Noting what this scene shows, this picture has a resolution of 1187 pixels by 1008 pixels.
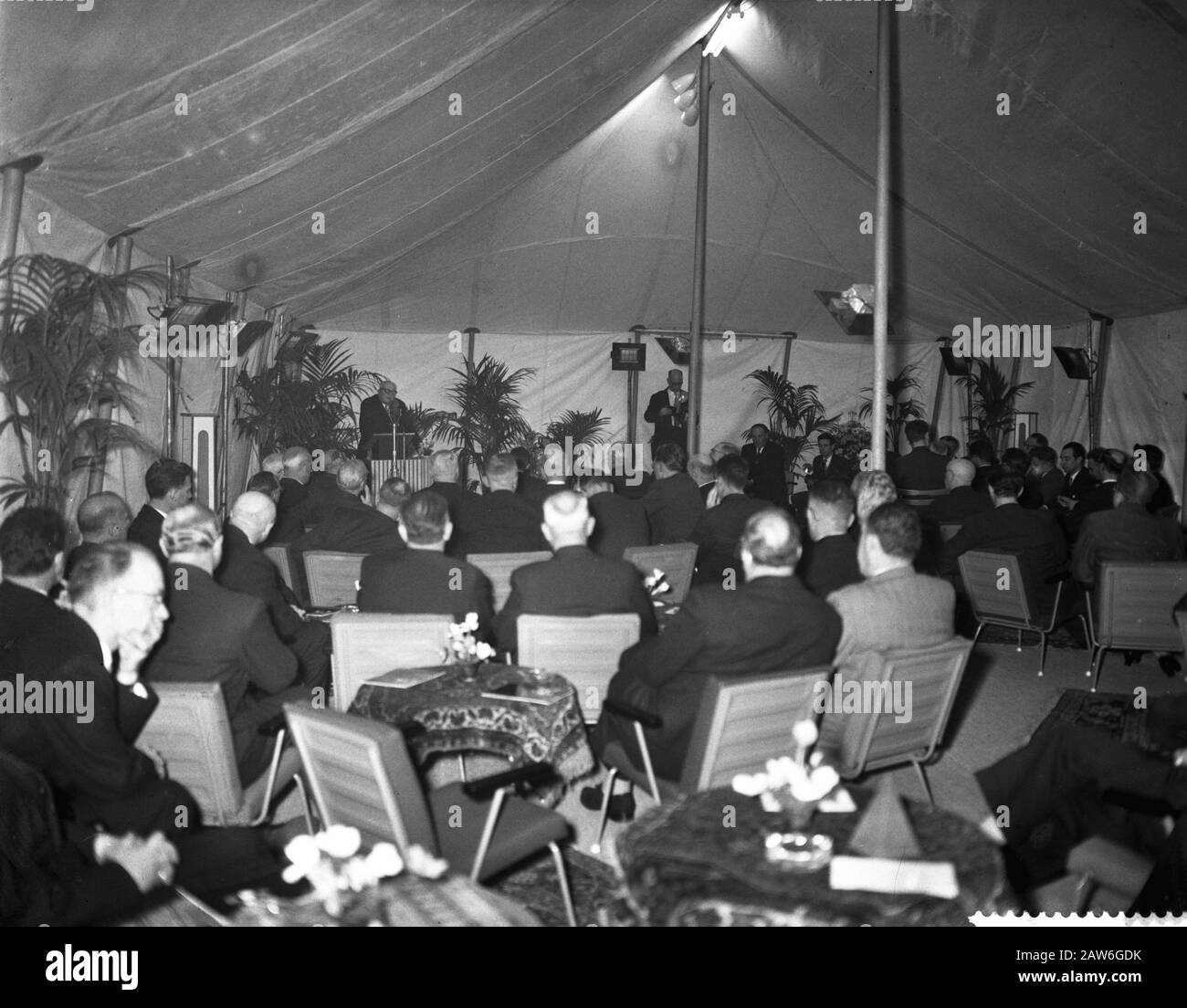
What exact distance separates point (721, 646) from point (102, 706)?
1.83 meters

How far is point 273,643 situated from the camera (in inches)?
136

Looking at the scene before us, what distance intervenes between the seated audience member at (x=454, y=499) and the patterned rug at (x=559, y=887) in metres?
3.10

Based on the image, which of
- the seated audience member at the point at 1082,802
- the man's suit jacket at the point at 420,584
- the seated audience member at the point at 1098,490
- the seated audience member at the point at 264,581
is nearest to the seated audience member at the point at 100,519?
the seated audience member at the point at 264,581

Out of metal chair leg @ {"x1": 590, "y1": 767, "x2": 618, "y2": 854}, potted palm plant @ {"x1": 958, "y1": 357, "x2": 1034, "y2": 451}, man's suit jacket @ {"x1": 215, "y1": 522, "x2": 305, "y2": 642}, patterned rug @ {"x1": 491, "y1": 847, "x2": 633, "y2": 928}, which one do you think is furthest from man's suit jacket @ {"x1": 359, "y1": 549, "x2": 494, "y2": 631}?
potted palm plant @ {"x1": 958, "y1": 357, "x2": 1034, "y2": 451}

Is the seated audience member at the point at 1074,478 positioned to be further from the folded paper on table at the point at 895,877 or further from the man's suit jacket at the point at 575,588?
the folded paper on table at the point at 895,877

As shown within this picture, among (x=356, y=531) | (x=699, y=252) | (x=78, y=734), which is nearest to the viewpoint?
(x=78, y=734)

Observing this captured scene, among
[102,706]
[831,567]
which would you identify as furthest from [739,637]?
[102,706]

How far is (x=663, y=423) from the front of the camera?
12906 mm

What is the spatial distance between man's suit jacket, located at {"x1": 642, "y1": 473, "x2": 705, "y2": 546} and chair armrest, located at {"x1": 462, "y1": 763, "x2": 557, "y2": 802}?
15.5ft

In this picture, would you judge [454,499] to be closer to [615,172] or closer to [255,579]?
[255,579]

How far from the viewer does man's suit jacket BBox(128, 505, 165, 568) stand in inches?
204

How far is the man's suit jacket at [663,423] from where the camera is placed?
508 inches
